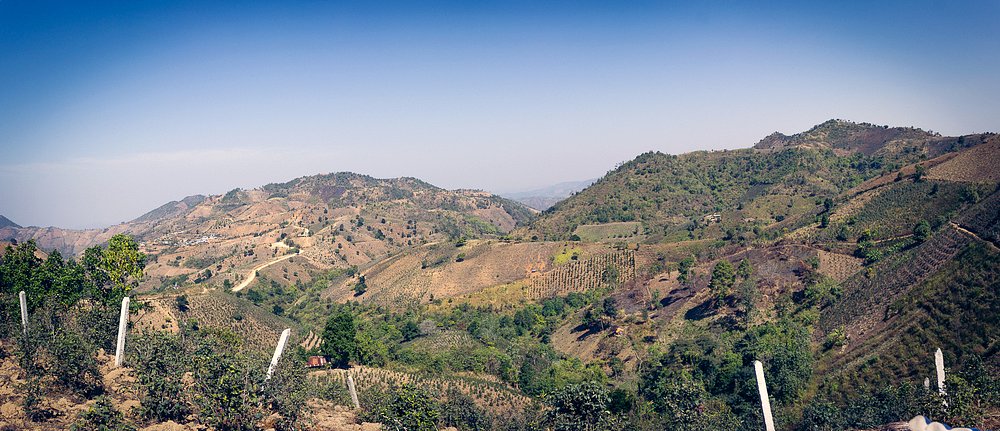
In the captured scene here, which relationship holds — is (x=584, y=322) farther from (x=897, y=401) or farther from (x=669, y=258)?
(x=897, y=401)

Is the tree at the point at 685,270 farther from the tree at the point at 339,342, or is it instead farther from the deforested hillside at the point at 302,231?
the deforested hillside at the point at 302,231

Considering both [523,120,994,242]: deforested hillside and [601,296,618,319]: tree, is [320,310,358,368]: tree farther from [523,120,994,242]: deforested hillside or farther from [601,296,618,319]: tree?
[523,120,994,242]: deforested hillside

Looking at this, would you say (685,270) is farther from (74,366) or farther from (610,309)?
(74,366)

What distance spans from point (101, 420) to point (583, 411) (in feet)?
51.6

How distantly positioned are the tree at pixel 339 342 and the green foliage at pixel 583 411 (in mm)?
22400

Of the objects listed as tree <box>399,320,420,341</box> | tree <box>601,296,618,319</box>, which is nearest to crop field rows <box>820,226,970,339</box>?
tree <box>601,296,618,319</box>

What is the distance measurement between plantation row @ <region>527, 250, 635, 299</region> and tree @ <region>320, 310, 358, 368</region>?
32323 mm

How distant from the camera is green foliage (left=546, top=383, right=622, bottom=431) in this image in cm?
2073

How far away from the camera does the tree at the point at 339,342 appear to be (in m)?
39.6

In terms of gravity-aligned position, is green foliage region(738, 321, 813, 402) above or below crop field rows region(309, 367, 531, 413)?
above

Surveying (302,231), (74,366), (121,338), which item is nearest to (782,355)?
(74,366)

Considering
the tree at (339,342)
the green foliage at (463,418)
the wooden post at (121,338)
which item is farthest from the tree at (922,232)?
the wooden post at (121,338)

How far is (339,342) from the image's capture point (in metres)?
39.5

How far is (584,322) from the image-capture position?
179 ft
